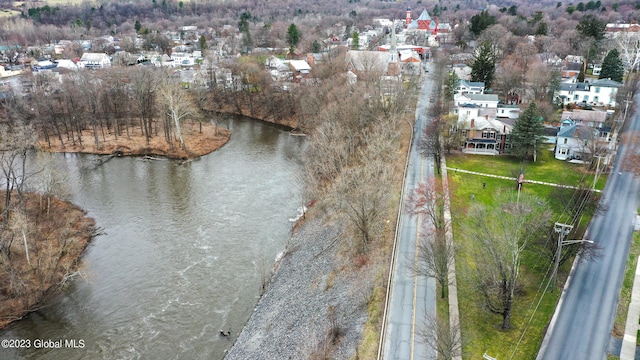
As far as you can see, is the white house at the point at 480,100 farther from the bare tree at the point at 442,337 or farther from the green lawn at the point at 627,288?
the bare tree at the point at 442,337

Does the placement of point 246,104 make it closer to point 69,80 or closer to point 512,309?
point 69,80

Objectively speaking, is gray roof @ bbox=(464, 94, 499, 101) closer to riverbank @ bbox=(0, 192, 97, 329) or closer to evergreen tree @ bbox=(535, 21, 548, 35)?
evergreen tree @ bbox=(535, 21, 548, 35)

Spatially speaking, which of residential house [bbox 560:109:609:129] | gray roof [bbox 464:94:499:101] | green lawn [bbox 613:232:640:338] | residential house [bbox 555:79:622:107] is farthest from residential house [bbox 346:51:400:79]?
green lawn [bbox 613:232:640:338]

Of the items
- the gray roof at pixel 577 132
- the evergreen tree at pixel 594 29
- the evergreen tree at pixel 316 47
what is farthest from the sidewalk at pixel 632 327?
the evergreen tree at pixel 316 47

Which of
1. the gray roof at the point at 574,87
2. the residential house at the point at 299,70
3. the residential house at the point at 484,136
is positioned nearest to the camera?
the residential house at the point at 484,136

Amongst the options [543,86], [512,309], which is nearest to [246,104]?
[543,86]

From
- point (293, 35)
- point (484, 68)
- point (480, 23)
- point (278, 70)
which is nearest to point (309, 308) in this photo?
point (484, 68)

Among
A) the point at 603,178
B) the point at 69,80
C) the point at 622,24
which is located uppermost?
the point at 622,24
